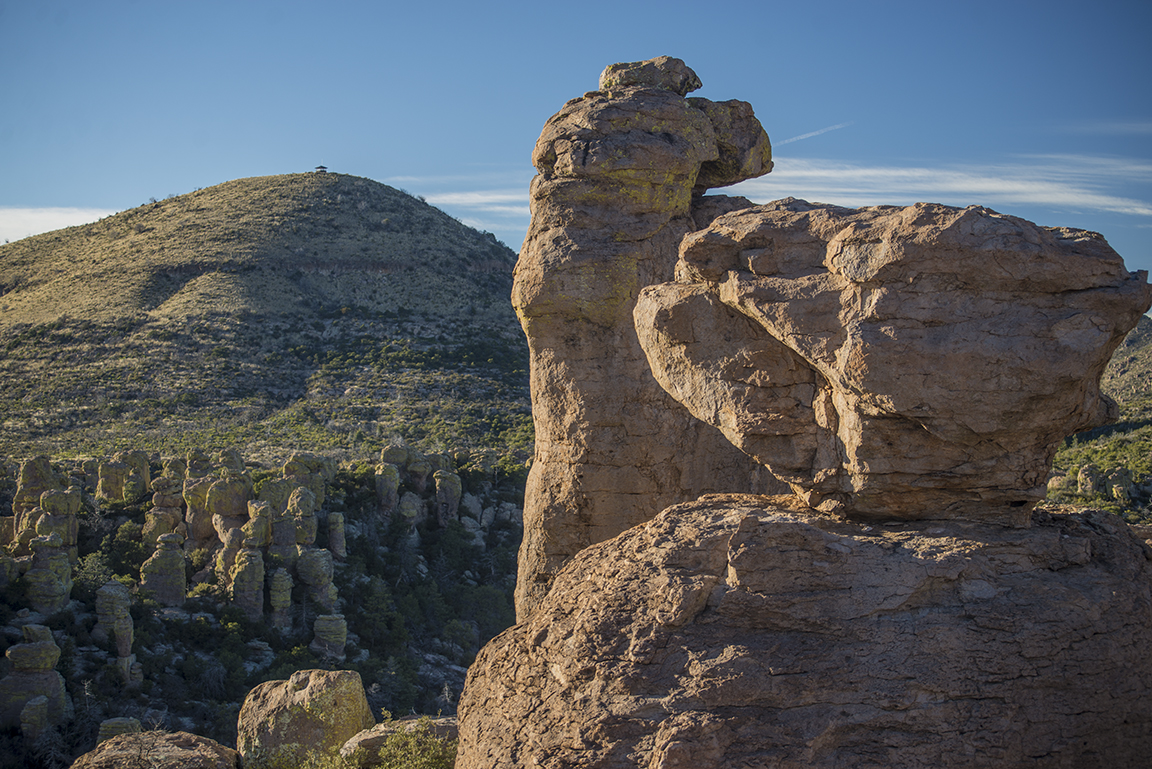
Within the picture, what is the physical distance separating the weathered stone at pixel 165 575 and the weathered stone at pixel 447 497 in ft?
39.6

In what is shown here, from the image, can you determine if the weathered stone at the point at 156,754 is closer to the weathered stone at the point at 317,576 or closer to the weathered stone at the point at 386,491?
the weathered stone at the point at 317,576

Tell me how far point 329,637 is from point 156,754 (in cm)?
1590

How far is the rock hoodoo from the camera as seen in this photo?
19.5ft

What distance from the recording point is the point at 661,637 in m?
6.21

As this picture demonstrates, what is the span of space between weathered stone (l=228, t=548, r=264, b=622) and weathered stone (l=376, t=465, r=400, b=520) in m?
8.87

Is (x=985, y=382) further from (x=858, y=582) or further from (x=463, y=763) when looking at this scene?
(x=463, y=763)

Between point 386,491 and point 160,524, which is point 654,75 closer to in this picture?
point 160,524

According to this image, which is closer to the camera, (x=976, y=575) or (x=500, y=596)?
(x=976, y=575)

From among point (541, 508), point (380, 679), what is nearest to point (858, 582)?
point (541, 508)

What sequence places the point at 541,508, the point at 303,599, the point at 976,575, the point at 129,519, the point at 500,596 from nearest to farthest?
the point at 976,575 → the point at 541,508 → the point at 303,599 → the point at 129,519 → the point at 500,596

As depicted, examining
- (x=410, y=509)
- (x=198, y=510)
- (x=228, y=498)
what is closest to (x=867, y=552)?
(x=228, y=498)

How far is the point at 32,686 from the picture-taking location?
18.1 meters

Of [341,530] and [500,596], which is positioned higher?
[341,530]

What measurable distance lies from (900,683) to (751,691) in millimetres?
965
